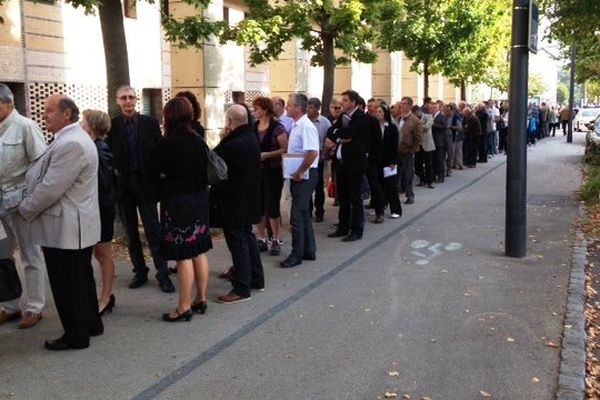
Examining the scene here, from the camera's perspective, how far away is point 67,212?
493 centimetres

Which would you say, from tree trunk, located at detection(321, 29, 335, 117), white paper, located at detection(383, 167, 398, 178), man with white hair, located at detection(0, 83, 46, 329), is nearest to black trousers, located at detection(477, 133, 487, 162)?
tree trunk, located at detection(321, 29, 335, 117)

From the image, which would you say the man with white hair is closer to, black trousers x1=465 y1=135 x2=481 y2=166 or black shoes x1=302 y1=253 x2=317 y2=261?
black shoes x1=302 y1=253 x2=317 y2=261

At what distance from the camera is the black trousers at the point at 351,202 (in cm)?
901

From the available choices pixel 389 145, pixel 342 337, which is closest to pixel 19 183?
pixel 342 337

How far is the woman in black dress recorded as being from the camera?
5.58 metres

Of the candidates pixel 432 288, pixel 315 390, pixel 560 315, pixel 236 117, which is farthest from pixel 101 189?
pixel 560 315

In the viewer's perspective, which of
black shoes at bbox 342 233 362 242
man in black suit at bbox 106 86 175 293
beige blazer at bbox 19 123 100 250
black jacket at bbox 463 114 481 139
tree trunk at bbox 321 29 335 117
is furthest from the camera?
black jacket at bbox 463 114 481 139

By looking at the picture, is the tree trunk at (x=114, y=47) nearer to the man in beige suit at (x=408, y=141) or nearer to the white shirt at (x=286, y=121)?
the white shirt at (x=286, y=121)

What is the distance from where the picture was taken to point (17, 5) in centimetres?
1183

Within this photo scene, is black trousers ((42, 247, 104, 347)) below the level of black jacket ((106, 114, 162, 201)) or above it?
below

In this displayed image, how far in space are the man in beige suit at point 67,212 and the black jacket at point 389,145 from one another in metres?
6.23

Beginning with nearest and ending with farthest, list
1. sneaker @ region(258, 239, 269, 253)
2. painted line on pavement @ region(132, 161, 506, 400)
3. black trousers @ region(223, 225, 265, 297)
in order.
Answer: painted line on pavement @ region(132, 161, 506, 400)
black trousers @ region(223, 225, 265, 297)
sneaker @ region(258, 239, 269, 253)

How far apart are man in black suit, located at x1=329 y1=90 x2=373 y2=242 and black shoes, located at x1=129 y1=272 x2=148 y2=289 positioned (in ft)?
9.89

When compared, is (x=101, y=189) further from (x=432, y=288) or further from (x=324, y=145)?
(x=324, y=145)
